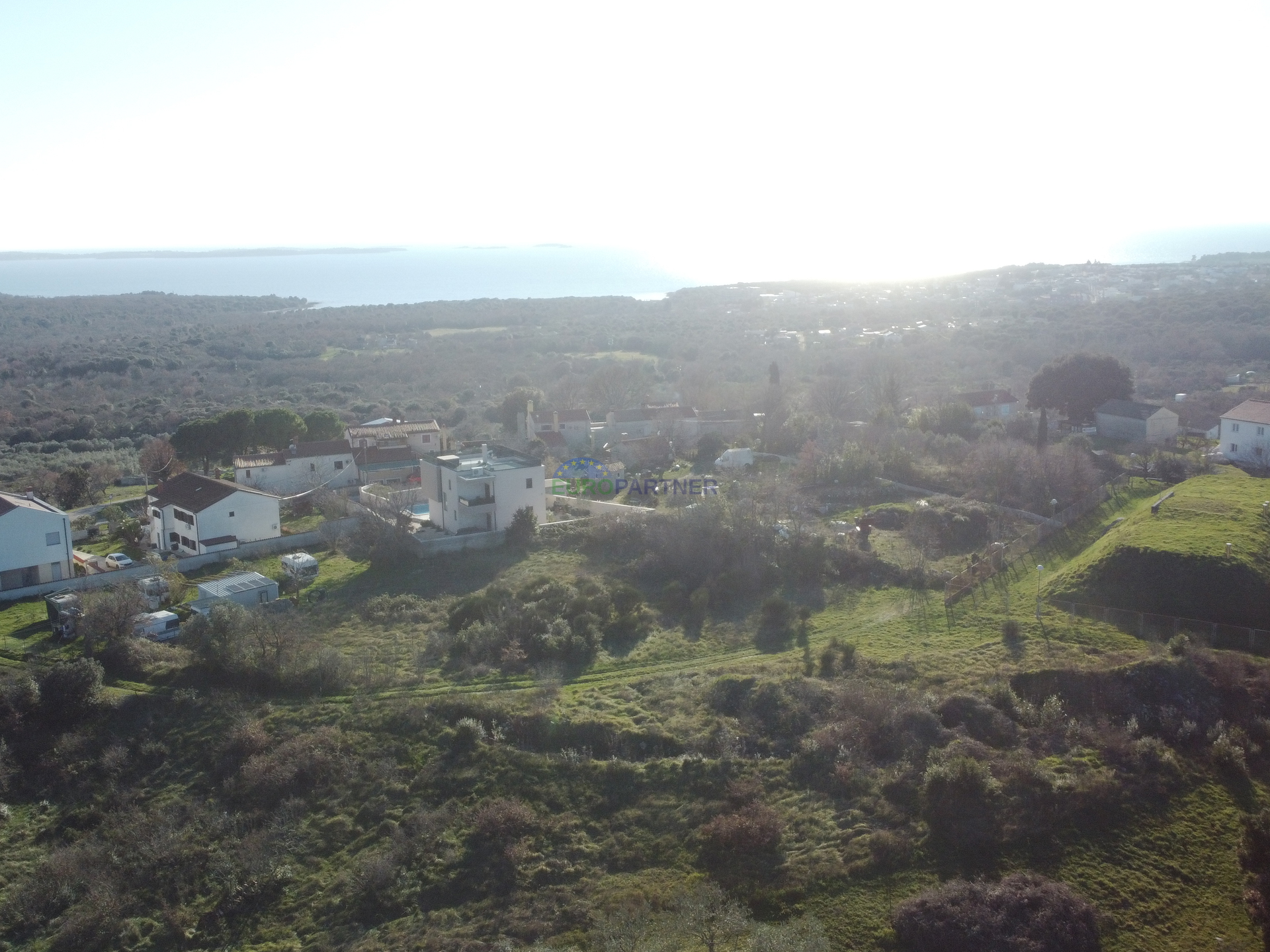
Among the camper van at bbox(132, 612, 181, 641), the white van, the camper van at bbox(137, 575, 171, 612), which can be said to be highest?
the white van

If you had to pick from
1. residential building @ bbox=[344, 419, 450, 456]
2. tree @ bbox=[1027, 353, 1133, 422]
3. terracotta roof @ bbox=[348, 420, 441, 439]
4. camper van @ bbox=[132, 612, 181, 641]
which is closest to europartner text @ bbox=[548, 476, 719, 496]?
residential building @ bbox=[344, 419, 450, 456]

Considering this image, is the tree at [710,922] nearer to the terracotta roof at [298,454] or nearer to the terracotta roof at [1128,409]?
the terracotta roof at [298,454]

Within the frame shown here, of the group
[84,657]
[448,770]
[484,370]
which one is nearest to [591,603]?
[448,770]

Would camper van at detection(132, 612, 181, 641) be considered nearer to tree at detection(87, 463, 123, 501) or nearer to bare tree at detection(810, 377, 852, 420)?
tree at detection(87, 463, 123, 501)

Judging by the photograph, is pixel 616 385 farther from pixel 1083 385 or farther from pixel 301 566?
pixel 301 566

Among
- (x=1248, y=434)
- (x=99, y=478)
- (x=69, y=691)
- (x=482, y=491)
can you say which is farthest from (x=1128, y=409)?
(x=99, y=478)

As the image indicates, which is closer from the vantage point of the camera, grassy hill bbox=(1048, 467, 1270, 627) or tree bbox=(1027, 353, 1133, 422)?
grassy hill bbox=(1048, 467, 1270, 627)
